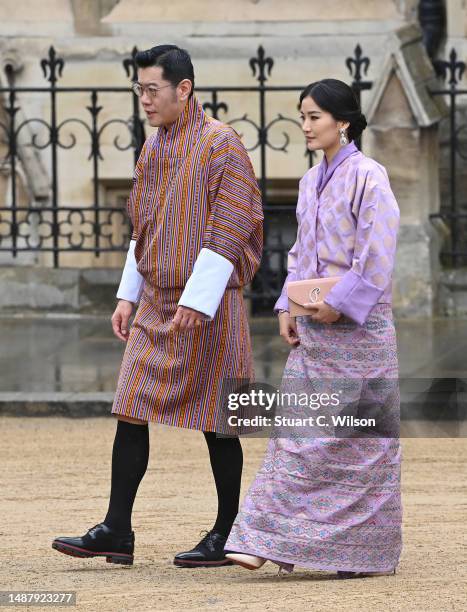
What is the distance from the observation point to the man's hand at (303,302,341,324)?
5.48 meters

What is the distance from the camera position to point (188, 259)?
578 centimetres

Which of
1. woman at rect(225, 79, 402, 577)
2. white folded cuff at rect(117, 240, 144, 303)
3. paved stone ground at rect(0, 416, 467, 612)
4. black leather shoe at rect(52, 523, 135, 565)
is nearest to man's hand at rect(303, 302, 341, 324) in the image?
woman at rect(225, 79, 402, 577)

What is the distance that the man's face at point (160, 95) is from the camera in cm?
578

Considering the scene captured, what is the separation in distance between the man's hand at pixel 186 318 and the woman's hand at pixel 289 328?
0.25 meters

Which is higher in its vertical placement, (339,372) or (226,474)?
(339,372)

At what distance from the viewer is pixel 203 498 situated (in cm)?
719

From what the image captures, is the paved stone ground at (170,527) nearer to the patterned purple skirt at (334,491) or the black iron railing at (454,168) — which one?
the patterned purple skirt at (334,491)

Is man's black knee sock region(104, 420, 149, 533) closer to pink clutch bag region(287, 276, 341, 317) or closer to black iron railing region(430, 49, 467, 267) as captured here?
pink clutch bag region(287, 276, 341, 317)

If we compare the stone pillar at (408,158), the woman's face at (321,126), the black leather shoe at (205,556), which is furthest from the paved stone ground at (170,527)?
the stone pillar at (408,158)

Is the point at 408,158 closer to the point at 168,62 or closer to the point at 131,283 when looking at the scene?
the point at 131,283

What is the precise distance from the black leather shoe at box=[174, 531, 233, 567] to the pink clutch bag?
83 centimetres

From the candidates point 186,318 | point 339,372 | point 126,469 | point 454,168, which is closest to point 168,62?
point 186,318

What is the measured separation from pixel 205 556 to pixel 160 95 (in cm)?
151

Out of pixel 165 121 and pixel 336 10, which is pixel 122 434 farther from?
pixel 336 10
